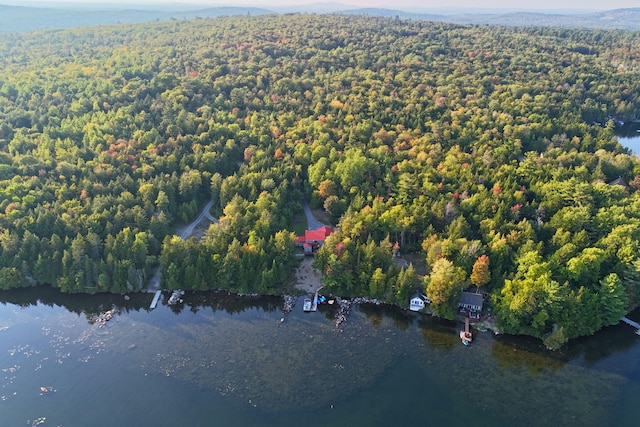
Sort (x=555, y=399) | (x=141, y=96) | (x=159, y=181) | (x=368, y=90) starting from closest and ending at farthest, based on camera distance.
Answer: (x=555, y=399) < (x=159, y=181) < (x=141, y=96) < (x=368, y=90)

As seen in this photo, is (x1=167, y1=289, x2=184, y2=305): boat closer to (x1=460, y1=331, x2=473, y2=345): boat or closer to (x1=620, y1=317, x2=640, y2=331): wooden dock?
(x1=460, y1=331, x2=473, y2=345): boat

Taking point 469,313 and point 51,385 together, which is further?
point 469,313

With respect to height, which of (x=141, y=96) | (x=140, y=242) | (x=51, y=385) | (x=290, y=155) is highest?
(x=141, y=96)

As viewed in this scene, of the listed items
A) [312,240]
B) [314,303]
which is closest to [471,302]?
[314,303]

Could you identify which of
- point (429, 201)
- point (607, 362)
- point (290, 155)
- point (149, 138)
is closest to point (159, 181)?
point (149, 138)

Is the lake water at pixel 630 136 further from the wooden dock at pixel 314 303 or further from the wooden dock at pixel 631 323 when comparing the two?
the wooden dock at pixel 314 303

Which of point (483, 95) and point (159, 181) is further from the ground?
point (483, 95)

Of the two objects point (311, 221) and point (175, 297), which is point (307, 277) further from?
point (175, 297)

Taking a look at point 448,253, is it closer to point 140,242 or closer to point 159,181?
point 140,242
